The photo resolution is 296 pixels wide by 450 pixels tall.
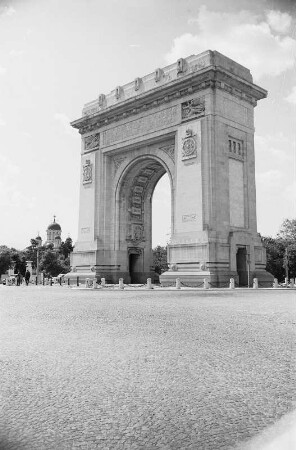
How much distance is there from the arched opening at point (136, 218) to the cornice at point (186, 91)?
4242 mm

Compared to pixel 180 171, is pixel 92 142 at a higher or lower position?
higher

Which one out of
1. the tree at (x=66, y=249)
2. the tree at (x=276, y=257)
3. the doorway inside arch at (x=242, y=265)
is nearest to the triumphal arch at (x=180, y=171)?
the doorway inside arch at (x=242, y=265)

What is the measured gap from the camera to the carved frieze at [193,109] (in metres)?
31.0

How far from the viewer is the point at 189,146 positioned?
3131cm

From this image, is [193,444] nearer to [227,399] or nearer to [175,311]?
[227,399]

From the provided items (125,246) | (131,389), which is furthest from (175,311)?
(125,246)

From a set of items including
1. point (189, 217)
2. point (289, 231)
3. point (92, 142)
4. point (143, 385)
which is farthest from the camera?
point (289, 231)

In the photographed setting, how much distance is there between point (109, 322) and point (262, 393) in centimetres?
639

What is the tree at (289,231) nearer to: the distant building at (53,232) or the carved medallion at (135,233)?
the carved medallion at (135,233)

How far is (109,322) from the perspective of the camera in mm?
10672

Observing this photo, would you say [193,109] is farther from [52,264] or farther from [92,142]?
[52,264]

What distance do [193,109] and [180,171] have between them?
440cm

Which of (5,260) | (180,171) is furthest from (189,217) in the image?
(5,260)

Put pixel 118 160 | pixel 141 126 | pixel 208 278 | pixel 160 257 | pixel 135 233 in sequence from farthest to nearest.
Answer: pixel 160 257, pixel 135 233, pixel 118 160, pixel 141 126, pixel 208 278
